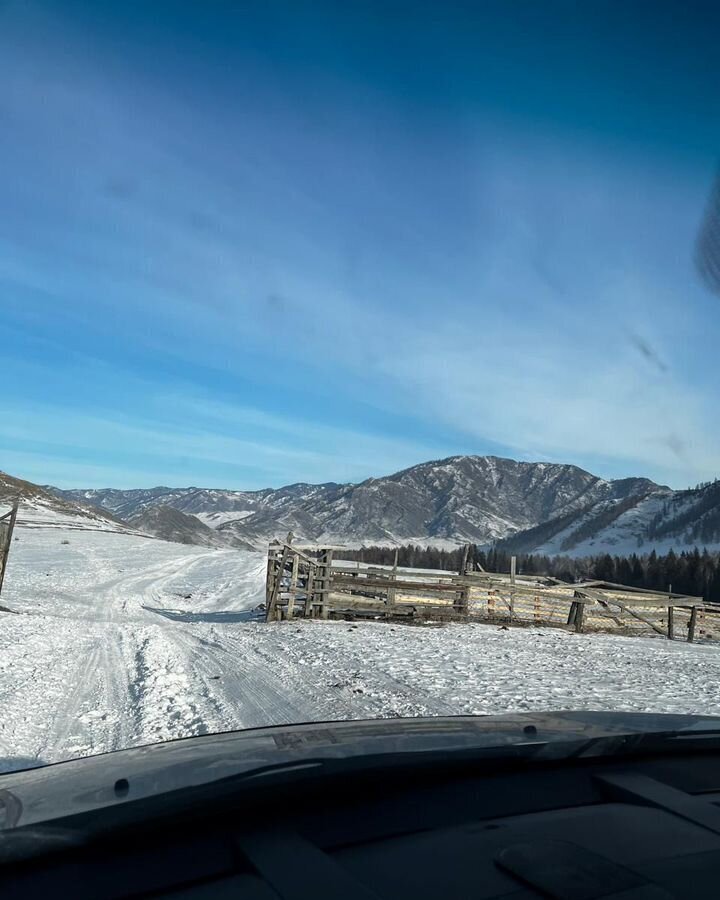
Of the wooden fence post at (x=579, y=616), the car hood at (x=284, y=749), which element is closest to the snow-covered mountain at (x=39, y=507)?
the wooden fence post at (x=579, y=616)

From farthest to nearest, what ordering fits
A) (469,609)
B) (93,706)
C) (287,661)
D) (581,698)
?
(469,609) → (287,661) → (581,698) → (93,706)

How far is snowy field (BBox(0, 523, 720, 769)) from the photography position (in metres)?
6.91

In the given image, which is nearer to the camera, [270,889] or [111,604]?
[270,889]

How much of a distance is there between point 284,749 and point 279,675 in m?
7.10

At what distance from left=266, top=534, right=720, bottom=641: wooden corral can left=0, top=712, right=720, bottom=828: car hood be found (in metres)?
14.6

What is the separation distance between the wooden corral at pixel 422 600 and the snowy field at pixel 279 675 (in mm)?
1266

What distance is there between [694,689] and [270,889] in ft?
33.1

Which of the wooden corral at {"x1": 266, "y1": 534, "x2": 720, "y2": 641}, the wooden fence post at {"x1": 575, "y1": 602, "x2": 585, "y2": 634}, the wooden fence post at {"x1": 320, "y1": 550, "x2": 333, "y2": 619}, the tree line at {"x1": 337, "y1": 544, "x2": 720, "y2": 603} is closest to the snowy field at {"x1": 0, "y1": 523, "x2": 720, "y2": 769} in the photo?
the wooden fence post at {"x1": 320, "y1": 550, "x2": 333, "y2": 619}

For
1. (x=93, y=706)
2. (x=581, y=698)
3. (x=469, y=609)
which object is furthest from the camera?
(x=469, y=609)

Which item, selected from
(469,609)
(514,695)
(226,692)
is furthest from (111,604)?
(514,695)

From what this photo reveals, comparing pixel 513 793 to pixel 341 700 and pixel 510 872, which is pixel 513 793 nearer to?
pixel 510 872

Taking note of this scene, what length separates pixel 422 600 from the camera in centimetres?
2020

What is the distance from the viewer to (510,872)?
1904 millimetres

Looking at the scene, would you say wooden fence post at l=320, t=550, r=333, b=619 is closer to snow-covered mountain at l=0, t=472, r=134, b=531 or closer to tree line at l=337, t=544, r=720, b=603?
tree line at l=337, t=544, r=720, b=603
